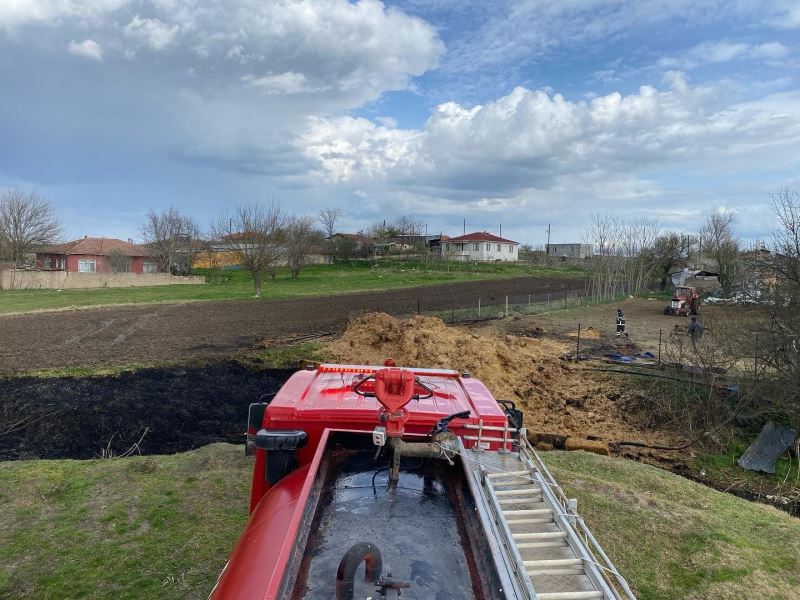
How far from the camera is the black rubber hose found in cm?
207

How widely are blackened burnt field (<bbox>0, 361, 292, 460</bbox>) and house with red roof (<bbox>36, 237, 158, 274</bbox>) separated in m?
49.7

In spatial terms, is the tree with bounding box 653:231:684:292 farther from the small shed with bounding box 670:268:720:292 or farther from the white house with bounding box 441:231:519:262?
the white house with bounding box 441:231:519:262

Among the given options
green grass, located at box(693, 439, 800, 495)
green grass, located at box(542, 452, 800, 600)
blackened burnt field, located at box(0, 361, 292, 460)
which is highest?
green grass, located at box(542, 452, 800, 600)

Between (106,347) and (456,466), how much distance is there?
18874mm

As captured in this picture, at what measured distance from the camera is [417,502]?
291cm

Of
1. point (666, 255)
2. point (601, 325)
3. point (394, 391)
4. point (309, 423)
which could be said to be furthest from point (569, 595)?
point (666, 255)

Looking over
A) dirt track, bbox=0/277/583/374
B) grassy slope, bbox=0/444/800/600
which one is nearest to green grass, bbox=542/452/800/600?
grassy slope, bbox=0/444/800/600

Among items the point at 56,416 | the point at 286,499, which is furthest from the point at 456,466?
the point at 56,416

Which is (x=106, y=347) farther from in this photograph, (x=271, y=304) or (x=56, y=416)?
(x=271, y=304)

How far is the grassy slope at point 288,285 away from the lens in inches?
1320

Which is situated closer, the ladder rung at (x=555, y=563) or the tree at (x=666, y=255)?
the ladder rung at (x=555, y=563)

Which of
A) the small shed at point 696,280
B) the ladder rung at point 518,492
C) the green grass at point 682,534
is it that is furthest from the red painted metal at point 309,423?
the small shed at point 696,280

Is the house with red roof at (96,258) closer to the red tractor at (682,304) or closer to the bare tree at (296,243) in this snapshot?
the bare tree at (296,243)

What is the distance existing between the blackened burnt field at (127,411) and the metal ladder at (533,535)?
8.29 m
